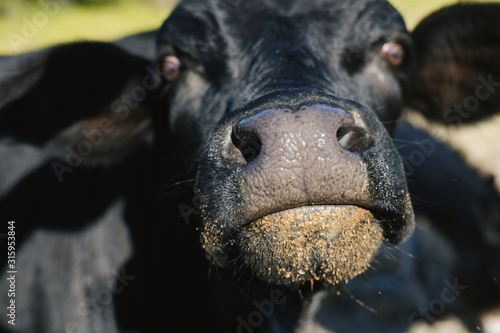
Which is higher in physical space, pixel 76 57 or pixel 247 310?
pixel 76 57

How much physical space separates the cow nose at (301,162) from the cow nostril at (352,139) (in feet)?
0.24

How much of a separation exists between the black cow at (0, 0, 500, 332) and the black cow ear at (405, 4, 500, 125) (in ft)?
0.06

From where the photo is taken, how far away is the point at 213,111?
3049 mm

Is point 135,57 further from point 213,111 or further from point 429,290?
point 429,290

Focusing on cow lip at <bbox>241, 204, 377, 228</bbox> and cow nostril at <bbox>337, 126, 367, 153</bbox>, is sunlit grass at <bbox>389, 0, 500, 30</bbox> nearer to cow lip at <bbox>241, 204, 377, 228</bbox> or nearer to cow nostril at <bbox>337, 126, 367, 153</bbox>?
cow nostril at <bbox>337, 126, 367, 153</bbox>

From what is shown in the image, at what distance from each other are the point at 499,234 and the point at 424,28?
142 inches

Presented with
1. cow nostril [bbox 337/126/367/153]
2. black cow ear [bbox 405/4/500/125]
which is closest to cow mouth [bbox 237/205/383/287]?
cow nostril [bbox 337/126/367/153]

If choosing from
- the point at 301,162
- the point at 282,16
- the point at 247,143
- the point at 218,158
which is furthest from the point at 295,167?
the point at 282,16

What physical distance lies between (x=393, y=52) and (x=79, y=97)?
104 inches

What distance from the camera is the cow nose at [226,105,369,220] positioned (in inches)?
75.6

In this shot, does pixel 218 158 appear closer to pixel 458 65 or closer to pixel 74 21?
pixel 458 65

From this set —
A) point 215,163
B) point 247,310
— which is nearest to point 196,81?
point 215,163

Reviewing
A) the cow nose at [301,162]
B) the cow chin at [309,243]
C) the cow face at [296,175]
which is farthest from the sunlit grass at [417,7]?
the cow chin at [309,243]

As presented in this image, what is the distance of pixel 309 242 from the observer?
198 centimetres
